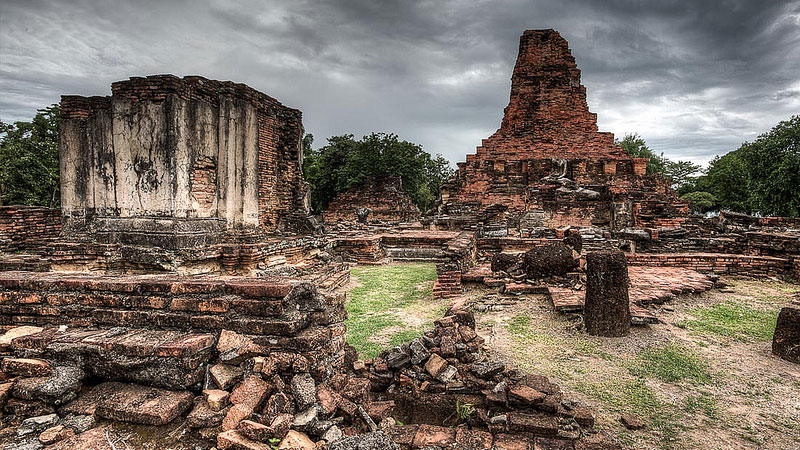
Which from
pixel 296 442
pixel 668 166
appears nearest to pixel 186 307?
pixel 296 442

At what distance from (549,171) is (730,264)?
6.71m

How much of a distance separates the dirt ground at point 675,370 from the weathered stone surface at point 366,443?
1677 mm

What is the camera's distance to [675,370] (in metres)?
3.47

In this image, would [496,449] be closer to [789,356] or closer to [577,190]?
[789,356]

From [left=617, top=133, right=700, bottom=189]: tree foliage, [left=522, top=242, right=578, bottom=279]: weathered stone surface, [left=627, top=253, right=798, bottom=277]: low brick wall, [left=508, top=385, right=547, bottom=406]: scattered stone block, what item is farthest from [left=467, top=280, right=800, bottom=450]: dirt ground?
[left=617, top=133, right=700, bottom=189]: tree foliage

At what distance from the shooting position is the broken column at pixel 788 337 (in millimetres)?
3738

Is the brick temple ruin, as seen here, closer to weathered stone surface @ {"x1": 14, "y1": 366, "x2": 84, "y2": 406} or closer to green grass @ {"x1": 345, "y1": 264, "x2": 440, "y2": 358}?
weathered stone surface @ {"x1": 14, "y1": 366, "x2": 84, "y2": 406}

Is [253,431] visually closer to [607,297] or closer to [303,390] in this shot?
[303,390]

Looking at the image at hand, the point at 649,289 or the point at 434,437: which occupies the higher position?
the point at 649,289

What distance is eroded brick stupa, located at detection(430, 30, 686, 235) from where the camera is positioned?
11828mm

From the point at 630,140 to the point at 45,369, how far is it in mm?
44903

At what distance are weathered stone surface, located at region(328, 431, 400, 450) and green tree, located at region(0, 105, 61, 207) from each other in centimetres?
1826

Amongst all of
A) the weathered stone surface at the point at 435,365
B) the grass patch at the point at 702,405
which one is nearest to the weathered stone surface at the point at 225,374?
the weathered stone surface at the point at 435,365

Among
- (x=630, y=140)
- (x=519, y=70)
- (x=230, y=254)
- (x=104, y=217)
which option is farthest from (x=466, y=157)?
(x=630, y=140)
